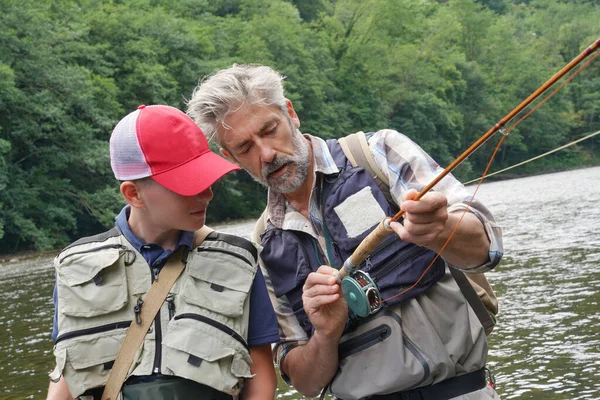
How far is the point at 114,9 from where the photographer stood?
139ft

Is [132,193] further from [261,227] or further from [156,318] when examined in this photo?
[261,227]

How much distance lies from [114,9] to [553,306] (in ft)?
120

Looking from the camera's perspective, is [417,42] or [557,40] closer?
[417,42]

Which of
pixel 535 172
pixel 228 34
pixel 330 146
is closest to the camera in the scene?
pixel 330 146

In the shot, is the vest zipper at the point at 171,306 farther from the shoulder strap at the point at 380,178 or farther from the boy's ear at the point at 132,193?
the shoulder strap at the point at 380,178

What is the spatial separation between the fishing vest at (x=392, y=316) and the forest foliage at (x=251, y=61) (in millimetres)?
29347

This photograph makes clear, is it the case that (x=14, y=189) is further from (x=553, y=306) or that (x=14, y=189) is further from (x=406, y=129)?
(x=406, y=129)

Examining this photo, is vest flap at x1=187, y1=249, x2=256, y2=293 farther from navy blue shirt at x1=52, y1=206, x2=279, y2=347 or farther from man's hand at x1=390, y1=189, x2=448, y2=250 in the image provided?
man's hand at x1=390, y1=189, x2=448, y2=250

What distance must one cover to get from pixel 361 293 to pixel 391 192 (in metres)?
0.47

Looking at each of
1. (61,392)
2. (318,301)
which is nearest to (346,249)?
(318,301)

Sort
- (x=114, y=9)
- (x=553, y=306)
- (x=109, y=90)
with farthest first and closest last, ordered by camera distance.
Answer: (x=114, y=9) → (x=109, y=90) → (x=553, y=306)

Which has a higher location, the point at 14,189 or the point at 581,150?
the point at 14,189

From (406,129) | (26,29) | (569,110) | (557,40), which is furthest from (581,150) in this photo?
(26,29)

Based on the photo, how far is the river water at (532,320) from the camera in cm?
737
